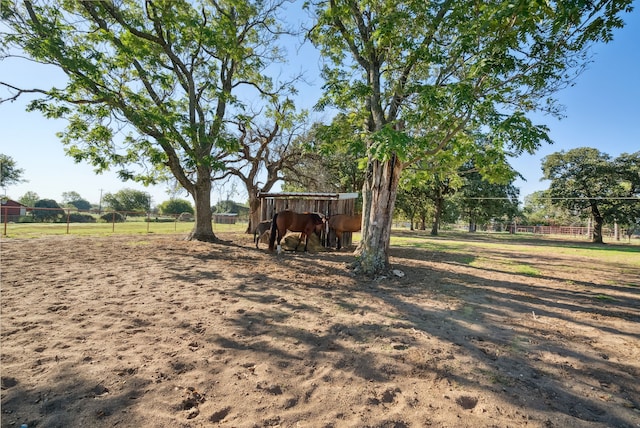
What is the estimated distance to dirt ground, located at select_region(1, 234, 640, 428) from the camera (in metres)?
2.10

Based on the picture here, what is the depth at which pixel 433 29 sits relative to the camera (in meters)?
6.27

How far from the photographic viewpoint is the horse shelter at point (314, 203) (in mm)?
12453

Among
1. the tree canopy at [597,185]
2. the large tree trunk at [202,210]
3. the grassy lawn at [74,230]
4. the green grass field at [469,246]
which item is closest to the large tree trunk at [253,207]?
the green grass field at [469,246]

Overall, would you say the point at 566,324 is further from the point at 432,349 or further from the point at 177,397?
the point at 177,397

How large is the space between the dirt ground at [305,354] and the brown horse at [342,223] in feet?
20.0

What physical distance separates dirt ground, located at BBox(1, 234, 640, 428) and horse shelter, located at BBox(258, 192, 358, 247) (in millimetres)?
6763

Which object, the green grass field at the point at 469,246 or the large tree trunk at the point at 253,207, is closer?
the green grass field at the point at 469,246

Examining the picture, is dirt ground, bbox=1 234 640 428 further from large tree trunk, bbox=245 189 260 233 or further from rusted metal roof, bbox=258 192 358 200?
large tree trunk, bbox=245 189 260 233

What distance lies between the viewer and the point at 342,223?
11.9m

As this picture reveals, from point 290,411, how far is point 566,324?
13.7ft

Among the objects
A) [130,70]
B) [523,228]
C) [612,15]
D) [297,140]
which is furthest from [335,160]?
[523,228]

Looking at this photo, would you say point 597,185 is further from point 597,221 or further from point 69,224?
point 69,224

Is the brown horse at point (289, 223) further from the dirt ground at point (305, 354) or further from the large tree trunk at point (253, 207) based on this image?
the large tree trunk at point (253, 207)

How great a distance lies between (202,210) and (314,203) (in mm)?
4859
